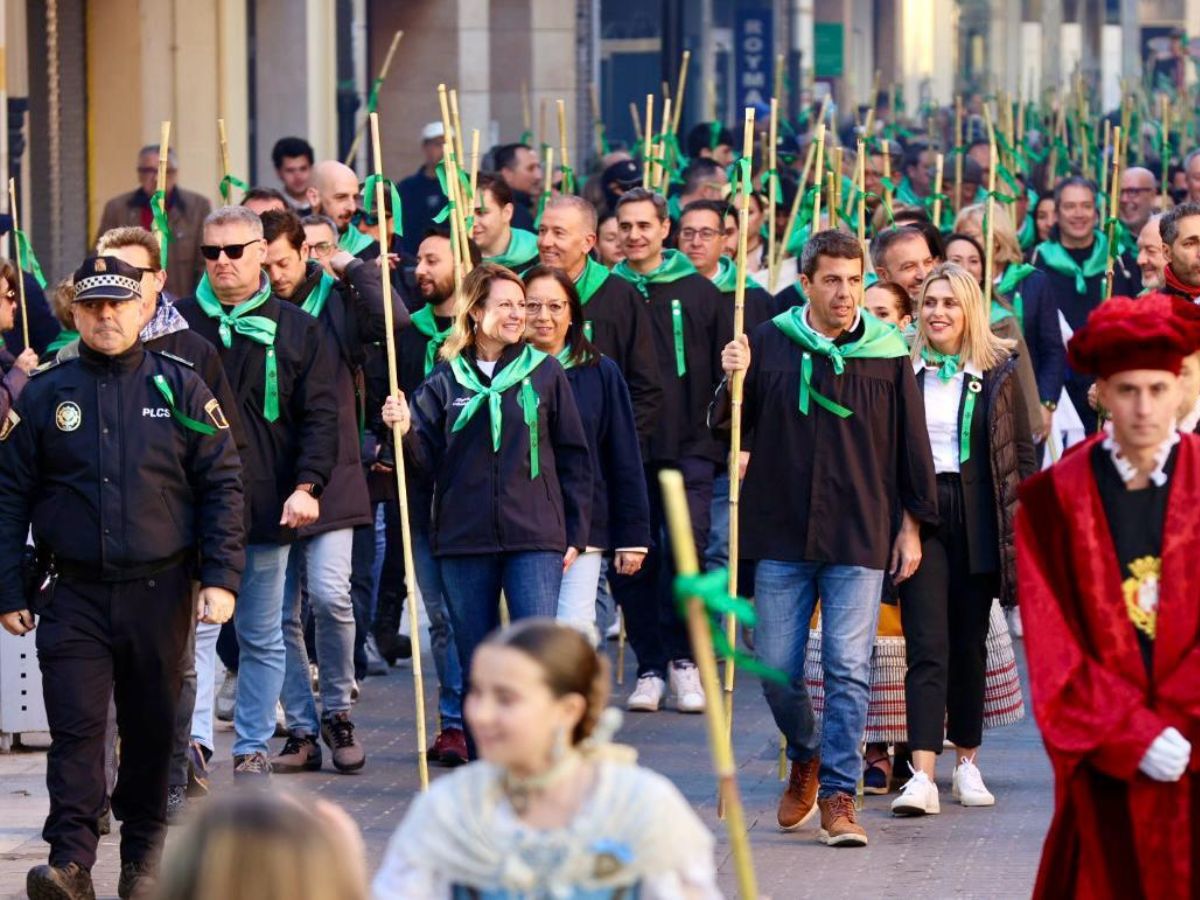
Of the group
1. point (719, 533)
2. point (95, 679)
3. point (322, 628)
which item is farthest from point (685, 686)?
point (95, 679)

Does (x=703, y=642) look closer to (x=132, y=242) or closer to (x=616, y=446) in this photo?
(x=132, y=242)

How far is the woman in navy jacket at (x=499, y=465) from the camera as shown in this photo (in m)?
9.30

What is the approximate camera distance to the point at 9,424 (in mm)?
8297

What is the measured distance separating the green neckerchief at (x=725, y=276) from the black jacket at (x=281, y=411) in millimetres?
2702

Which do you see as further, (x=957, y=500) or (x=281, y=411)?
(x=281, y=411)

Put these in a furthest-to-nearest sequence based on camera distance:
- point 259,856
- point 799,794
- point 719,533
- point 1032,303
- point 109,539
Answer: point 1032,303, point 719,533, point 799,794, point 109,539, point 259,856

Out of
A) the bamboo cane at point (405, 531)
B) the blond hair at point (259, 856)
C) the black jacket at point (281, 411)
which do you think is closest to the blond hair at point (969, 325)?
the bamboo cane at point (405, 531)

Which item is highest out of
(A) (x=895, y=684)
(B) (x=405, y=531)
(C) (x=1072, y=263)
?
(C) (x=1072, y=263)

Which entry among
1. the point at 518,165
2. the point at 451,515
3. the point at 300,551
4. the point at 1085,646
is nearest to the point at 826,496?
the point at 451,515

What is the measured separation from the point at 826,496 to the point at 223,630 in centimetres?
318

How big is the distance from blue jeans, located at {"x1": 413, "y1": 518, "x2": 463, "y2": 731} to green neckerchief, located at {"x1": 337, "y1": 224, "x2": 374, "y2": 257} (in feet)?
5.47

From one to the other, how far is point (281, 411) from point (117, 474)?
1.77 meters

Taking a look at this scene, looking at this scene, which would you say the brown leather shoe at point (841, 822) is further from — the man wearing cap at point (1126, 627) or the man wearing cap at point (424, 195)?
the man wearing cap at point (424, 195)

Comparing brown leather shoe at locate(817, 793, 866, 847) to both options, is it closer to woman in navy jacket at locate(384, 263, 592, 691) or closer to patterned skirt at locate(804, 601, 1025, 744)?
patterned skirt at locate(804, 601, 1025, 744)
